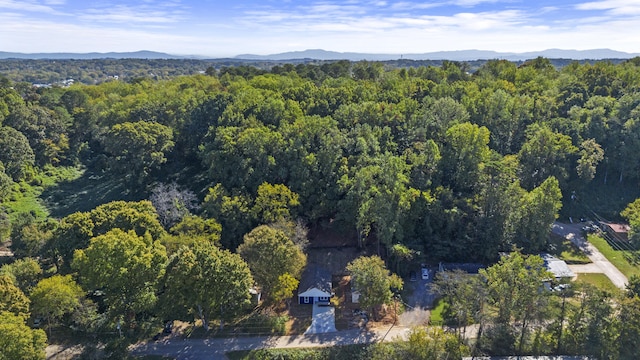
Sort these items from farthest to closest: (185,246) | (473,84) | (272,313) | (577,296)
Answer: (473,84)
(272,313)
(185,246)
(577,296)

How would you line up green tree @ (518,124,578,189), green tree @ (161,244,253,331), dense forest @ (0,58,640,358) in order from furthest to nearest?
green tree @ (518,124,578,189) → dense forest @ (0,58,640,358) → green tree @ (161,244,253,331)

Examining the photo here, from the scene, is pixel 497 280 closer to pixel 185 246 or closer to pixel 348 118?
pixel 185 246

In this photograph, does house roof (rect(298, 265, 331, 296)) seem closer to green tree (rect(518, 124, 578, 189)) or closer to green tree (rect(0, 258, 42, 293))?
green tree (rect(0, 258, 42, 293))

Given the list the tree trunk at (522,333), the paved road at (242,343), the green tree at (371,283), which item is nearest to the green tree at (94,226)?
the paved road at (242,343)

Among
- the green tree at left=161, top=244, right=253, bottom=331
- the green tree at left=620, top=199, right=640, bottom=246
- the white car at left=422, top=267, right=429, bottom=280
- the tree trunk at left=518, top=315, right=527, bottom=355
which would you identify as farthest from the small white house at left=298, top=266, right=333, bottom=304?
the green tree at left=620, top=199, right=640, bottom=246

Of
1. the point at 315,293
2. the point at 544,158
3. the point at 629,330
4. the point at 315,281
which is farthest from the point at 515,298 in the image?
the point at 544,158

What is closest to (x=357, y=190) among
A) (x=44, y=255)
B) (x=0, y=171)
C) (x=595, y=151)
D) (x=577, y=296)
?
(x=577, y=296)
